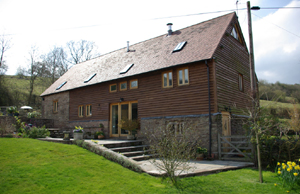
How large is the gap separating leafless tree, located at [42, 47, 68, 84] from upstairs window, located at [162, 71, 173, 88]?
28492mm

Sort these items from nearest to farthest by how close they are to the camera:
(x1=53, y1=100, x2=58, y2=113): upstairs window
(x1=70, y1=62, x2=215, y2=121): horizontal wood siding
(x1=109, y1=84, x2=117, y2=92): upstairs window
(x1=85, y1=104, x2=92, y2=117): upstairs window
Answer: (x1=70, y1=62, x2=215, y2=121): horizontal wood siding → (x1=109, y1=84, x2=117, y2=92): upstairs window → (x1=85, y1=104, x2=92, y2=117): upstairs window → (x1=53, y1=100, x2=58, y2=113): upstairs window

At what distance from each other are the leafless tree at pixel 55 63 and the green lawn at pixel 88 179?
3132cm

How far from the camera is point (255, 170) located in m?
7.81

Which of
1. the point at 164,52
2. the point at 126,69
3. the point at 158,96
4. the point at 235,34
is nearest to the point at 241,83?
the point at 235,34

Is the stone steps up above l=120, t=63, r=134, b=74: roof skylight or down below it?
below

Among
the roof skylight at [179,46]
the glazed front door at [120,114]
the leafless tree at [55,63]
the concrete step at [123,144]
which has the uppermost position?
the leafless tree at [55,63]

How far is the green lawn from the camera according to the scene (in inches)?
210

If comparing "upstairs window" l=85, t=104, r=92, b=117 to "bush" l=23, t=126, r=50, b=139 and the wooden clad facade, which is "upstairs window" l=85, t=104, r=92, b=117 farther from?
"bush" l=23, t=126, r=50, b=139

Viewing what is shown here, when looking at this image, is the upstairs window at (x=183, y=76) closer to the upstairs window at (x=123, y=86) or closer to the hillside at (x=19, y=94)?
the upstairs window at (x=123, y=86)

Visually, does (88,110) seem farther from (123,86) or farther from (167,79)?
(167,79)

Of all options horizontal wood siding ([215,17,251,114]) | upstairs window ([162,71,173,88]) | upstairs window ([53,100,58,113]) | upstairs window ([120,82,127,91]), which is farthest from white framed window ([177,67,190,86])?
upstairs window ([53,100,58,113])

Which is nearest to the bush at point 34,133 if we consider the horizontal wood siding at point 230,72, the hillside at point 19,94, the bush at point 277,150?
the horizontal wood siding at point 230,72

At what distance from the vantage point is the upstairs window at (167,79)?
12.6 meters

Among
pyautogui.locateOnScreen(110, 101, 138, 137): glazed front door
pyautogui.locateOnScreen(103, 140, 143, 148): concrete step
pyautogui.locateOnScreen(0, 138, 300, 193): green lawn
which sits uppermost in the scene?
pyautogui.locateOnScreen(110, 101, 138, 137): glazed front door
